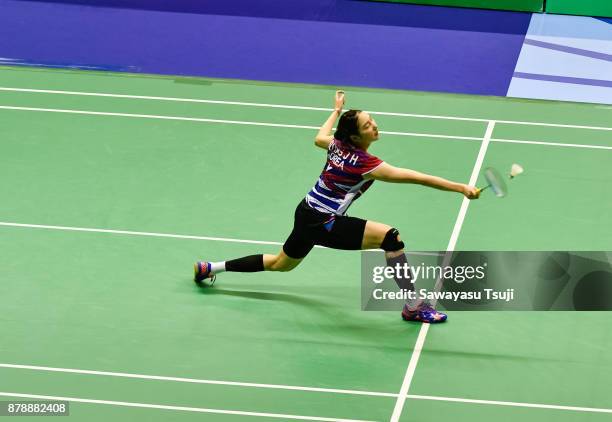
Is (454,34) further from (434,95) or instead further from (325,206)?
(325,206)

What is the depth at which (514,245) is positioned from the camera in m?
10.8

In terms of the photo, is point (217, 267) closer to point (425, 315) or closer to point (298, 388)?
point (298, 388)

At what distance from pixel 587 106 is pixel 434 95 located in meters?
1.76

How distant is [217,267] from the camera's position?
10.1 metres

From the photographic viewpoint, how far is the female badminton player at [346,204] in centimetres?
912

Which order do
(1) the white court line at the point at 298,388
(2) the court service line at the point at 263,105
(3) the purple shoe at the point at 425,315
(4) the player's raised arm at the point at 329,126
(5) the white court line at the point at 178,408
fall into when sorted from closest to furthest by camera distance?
(5) the white court line at the point at 178,408 → (1) the white court line at the point at 298,388 → (4) the player's raised arm at the point at 329,126 → (3) the purple shoe at the point at 425,315 → (2) the court service line at the point at 263,105

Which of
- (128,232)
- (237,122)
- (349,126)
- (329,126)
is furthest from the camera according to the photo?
A: (237,122)

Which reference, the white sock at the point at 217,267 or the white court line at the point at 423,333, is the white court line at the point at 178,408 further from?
the white sock at the point at 217,267

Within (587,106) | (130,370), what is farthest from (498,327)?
(587,106)

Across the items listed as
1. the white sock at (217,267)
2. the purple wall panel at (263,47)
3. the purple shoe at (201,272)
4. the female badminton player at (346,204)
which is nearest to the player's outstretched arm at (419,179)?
the female badminton player at (346,204)

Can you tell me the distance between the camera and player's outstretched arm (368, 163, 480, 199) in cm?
865

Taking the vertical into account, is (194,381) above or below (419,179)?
below

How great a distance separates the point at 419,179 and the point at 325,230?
100cm

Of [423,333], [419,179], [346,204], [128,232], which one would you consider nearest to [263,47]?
[128,232]
